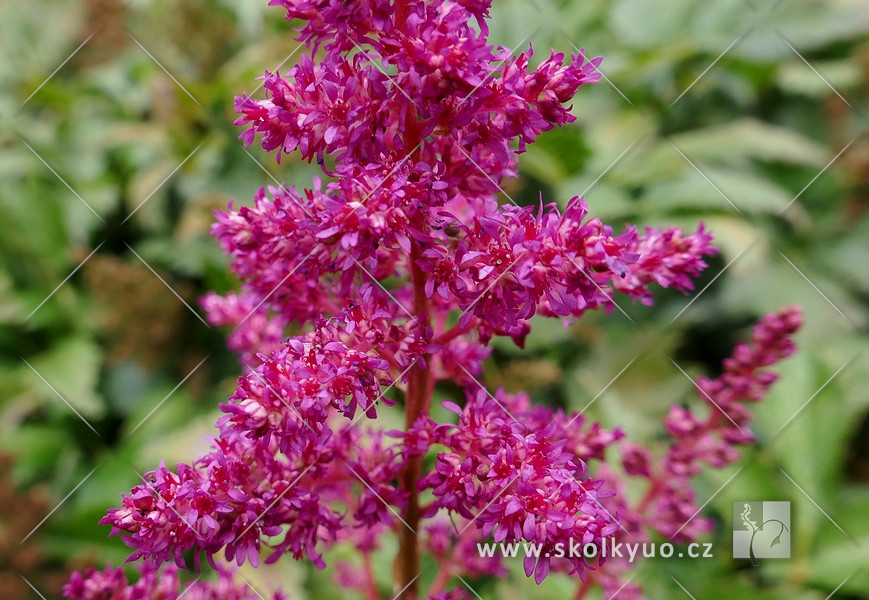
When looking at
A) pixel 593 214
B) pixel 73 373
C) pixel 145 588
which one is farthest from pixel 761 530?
pixel 73 373

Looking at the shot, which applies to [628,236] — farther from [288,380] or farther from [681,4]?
[681,4]

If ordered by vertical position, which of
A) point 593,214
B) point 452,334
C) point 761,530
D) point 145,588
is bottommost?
point 145,588

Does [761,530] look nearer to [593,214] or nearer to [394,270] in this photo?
[593,214]

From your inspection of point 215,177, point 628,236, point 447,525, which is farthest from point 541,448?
point 215,177

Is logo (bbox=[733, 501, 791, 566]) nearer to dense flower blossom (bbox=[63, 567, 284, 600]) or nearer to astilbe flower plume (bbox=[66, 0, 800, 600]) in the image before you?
astilbe flower plume (bbox=[66, 0, 800, 600])

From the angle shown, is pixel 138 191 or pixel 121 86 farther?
pixel 121 86

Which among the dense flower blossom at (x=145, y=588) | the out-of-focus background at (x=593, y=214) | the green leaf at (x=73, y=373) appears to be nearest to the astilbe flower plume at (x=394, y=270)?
the dense flower blossom at (x=145, y=588)

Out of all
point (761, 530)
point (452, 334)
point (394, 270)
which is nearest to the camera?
point (452, 334)
